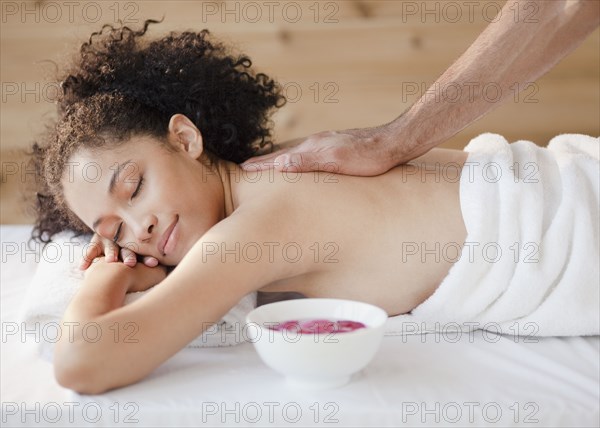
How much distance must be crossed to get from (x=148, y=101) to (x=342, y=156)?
0.38 m

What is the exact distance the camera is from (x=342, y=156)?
4.77 feet

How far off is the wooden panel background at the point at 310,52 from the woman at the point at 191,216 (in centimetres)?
61

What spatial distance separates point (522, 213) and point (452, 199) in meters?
0.12

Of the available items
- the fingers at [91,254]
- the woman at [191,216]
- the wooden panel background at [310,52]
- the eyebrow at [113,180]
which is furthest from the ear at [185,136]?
the wooden panel background at [310,52]

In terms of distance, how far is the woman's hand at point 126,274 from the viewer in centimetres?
134

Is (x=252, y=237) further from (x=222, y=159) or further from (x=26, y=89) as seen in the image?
(x=26, y=89)

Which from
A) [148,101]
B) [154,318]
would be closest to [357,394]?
[154,318]

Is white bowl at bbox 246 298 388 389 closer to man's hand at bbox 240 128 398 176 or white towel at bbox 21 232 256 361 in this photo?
white towel at bbox 21 232 256 361

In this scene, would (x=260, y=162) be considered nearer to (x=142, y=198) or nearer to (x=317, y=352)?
(x=142, y=198)

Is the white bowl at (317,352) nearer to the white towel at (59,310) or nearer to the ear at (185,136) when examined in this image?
the white towel at (59,310)

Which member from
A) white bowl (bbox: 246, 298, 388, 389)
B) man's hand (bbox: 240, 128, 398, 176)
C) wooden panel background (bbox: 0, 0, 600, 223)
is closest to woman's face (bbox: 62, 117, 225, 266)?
man's hand (bbox: 240, 128, 398, 176)

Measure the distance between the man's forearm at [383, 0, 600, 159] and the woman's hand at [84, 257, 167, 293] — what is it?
1.54ft

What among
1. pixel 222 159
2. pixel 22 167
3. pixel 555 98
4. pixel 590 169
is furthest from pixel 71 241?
pixel 555 98

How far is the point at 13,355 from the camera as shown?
131 cm
